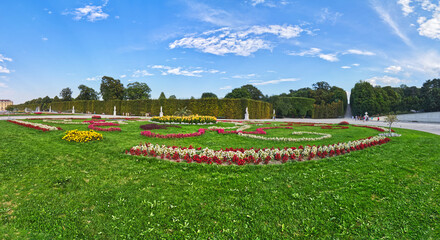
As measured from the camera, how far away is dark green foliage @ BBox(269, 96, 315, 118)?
44.3 metres

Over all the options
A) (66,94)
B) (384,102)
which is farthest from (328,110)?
(66,94)

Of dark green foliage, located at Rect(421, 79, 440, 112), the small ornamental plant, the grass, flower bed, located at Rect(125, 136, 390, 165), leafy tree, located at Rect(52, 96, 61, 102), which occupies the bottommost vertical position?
the grass

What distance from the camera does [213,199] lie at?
3734 mm

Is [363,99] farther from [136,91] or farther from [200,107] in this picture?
[136,91]

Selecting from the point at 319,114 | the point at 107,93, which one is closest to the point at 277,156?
the point at 319,114

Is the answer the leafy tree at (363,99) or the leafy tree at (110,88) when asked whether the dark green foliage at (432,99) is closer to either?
the leafy tree at (363,99)

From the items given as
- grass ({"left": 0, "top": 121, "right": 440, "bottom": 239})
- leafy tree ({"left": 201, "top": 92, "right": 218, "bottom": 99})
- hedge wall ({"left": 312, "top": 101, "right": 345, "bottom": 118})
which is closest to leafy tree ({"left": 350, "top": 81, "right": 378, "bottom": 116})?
hedge wall ({"left": 312, "top": 101, "right": 345, "bottom": 118})

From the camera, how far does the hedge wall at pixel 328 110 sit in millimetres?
48634

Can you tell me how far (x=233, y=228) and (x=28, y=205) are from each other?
141 inches

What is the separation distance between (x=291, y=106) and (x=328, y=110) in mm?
11630

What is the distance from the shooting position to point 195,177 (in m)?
4.67

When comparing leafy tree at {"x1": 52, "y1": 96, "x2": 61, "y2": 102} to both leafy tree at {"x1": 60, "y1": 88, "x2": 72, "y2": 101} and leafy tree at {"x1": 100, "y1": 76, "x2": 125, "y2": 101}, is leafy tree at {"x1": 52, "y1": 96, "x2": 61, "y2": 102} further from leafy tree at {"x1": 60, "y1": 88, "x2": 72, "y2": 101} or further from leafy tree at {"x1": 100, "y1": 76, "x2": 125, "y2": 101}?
leafy tree at {"x1": 100, "y1": 76, "x2": 125, "y2": 101}

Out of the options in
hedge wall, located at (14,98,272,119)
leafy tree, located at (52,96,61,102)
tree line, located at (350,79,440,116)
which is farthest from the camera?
leafy tree, located at (52,96,61,102)

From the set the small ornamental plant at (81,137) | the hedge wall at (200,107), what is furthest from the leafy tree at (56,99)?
the small ornamental plant at (81,137)
